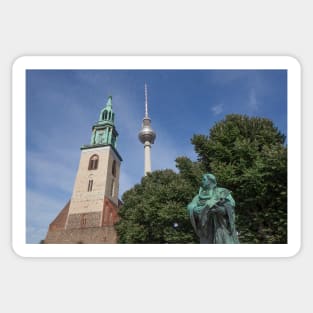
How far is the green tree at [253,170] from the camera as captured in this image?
20.5 feet

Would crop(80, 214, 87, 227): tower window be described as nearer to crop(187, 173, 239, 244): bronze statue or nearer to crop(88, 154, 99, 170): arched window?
crop(88, 154, 99, 170): arched window

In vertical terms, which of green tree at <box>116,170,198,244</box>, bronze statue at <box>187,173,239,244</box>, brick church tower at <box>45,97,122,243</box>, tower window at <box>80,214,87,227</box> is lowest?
bronze statue at <box>187,173,239,244</box>

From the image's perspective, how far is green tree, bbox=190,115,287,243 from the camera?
6.26m

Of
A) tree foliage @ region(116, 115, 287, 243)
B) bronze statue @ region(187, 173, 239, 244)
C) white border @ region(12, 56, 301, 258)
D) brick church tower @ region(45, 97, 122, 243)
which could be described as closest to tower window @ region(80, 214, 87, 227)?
brick church tower @ region(45, 97, 122, 243)

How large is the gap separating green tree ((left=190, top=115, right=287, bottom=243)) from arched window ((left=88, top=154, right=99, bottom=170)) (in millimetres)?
15366

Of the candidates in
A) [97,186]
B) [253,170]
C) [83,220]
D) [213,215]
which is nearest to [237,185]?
[253,170]

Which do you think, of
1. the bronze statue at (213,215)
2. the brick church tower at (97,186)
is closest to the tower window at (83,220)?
the brick church tower at (97,186)

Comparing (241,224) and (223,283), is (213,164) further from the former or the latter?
(223,283)

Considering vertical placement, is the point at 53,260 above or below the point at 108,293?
above

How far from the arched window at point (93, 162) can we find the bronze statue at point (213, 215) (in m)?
19.0
